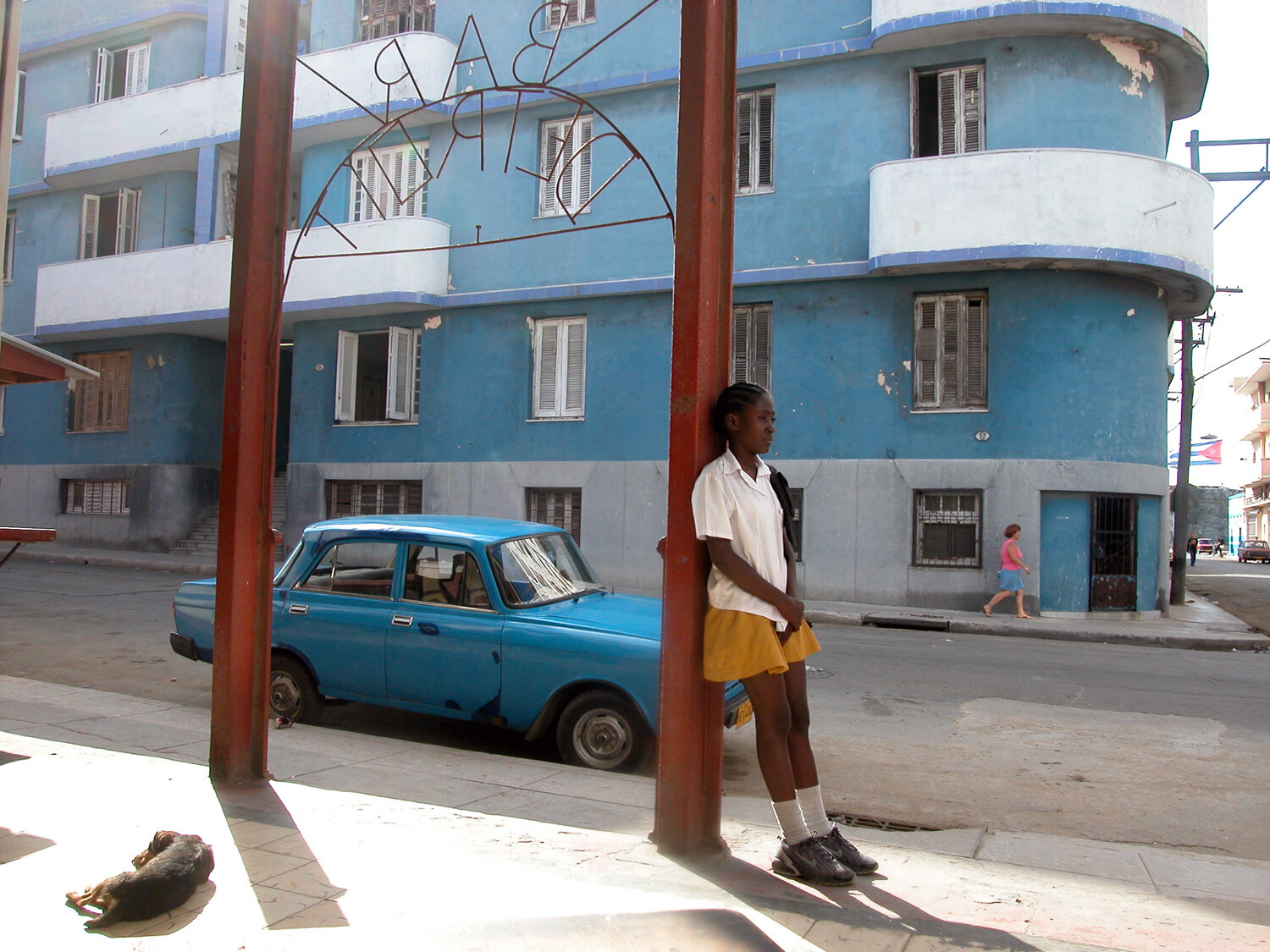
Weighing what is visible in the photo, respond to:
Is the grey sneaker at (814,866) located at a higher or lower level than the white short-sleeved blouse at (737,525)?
lower

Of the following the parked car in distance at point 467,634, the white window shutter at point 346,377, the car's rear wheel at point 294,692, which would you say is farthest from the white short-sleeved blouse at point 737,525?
the white window shutter at point 346,377

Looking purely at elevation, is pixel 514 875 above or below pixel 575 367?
below

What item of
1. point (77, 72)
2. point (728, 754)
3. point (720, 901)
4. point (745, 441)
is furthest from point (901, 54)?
point (77, 72)

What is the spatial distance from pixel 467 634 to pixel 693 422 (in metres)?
2.79

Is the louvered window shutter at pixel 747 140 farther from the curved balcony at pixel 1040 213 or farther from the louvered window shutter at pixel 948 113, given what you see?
the louvered window shutter at pixel 948 113

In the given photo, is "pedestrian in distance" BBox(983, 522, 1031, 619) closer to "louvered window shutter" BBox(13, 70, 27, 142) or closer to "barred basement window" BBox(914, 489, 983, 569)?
"barred basement window" BBox(914, 489, 983, 569)

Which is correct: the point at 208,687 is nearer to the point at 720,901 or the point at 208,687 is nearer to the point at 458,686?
the point at 458,686

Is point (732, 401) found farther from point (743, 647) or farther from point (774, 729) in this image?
point (774, 729)

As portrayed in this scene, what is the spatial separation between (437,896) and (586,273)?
14.9 meters

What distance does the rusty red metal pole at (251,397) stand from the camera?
188 inches

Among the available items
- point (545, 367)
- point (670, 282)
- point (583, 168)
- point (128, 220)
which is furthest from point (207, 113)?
point (670, 282)

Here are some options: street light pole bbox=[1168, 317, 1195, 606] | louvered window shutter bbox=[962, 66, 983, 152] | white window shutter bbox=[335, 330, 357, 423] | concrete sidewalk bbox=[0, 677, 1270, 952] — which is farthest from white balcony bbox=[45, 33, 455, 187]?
concrete sidewalk bbox=[0, 677, 1270, 952]

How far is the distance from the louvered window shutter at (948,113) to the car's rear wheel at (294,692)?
42.8 ft

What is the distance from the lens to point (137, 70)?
2269cm
